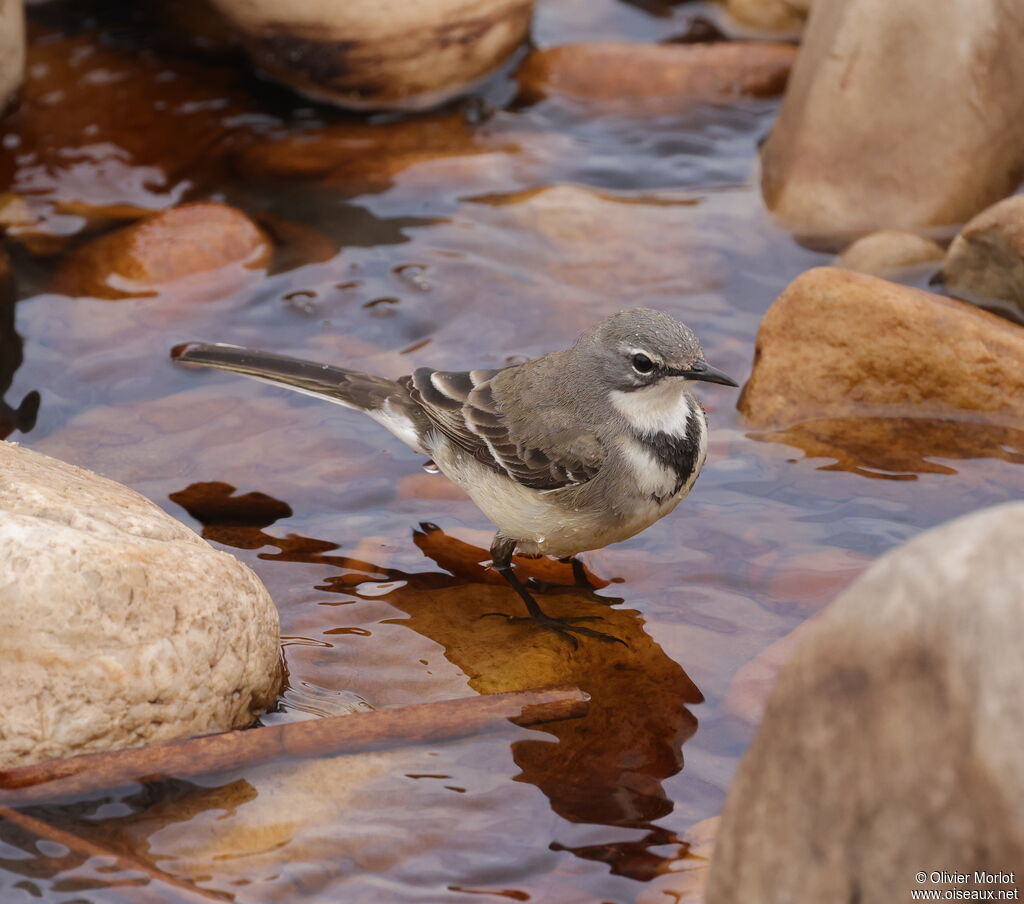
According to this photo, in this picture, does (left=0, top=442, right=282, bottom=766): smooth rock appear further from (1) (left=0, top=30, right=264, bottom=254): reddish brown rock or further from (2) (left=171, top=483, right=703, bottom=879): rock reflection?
(1) (left=0, top=30, right=264, bottom=254): reddish brown rock

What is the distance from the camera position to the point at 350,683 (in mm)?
5438

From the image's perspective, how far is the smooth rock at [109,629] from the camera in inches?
172

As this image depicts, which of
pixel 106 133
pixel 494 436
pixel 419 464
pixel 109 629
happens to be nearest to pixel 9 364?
pixel 419 464

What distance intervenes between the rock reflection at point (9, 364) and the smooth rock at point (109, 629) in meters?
2.11

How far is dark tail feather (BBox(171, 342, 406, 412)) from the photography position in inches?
263

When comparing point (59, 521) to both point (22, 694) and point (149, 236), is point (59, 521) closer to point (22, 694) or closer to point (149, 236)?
point (22, 694)

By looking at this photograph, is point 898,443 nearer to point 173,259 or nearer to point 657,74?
point 657,74

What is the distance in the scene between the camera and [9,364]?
745 centimetres

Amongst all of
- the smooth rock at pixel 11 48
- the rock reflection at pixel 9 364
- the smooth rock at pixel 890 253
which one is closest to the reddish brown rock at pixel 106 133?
the smooth rock at pixel 11 48

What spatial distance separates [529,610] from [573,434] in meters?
0.88

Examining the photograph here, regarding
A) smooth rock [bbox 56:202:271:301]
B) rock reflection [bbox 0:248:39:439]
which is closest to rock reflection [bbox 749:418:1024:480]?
smooth rock [bbox 56:202:271:301]

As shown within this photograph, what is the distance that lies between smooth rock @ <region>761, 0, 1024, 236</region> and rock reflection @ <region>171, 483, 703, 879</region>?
3683mm

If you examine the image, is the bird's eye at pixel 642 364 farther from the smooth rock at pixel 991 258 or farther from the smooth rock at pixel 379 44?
the smooth rock at pixel 379 44

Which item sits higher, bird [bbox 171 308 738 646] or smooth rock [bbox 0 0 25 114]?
smooth rock [bbox 0 0 25 114]
